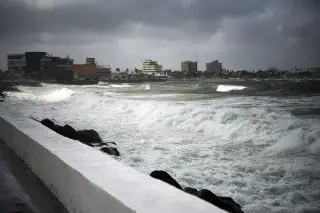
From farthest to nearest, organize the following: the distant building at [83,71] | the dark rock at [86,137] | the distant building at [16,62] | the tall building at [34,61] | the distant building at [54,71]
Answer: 1. the distant building at [83,71]
2. the distant building at [16,62]
3. the tall building at [34,61]
4. the distant building at [54,71]
5. the dark rock at [86,137]

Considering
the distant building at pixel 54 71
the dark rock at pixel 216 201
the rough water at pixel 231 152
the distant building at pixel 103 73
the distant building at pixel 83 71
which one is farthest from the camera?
the distant building at pixel 103 73

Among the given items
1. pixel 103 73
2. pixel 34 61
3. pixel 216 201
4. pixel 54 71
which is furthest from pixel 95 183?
pixel 103 73

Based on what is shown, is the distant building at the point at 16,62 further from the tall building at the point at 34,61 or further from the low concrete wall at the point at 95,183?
the low concrete wall at the point at 95,183

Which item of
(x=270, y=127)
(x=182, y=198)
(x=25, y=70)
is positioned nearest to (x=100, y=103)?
(x=270, y=127)

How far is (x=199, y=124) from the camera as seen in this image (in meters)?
15.3

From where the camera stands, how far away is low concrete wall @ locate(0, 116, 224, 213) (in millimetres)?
2410

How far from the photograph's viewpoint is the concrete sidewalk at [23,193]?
12.1ft

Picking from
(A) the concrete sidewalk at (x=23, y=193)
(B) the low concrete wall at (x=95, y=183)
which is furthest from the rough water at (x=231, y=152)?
(A) the concrete sidewalk at (x=23, y=193)

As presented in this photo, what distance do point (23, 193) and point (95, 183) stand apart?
1902 mm

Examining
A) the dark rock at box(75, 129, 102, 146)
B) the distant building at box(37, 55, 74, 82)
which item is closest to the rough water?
the dark rock at box(75, 129, 102, 146)

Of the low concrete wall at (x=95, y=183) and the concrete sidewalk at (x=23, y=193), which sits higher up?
the low concrete wall at (x=95, y=183)

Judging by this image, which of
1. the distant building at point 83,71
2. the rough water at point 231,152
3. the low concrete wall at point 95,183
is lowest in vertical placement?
the rough water at point 231,152

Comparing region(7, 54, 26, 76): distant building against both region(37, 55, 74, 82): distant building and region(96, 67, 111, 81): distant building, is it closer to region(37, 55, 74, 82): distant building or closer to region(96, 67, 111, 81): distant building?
region(37, 55, 74, 82): distant building

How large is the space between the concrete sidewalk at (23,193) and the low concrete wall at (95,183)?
10 cm
